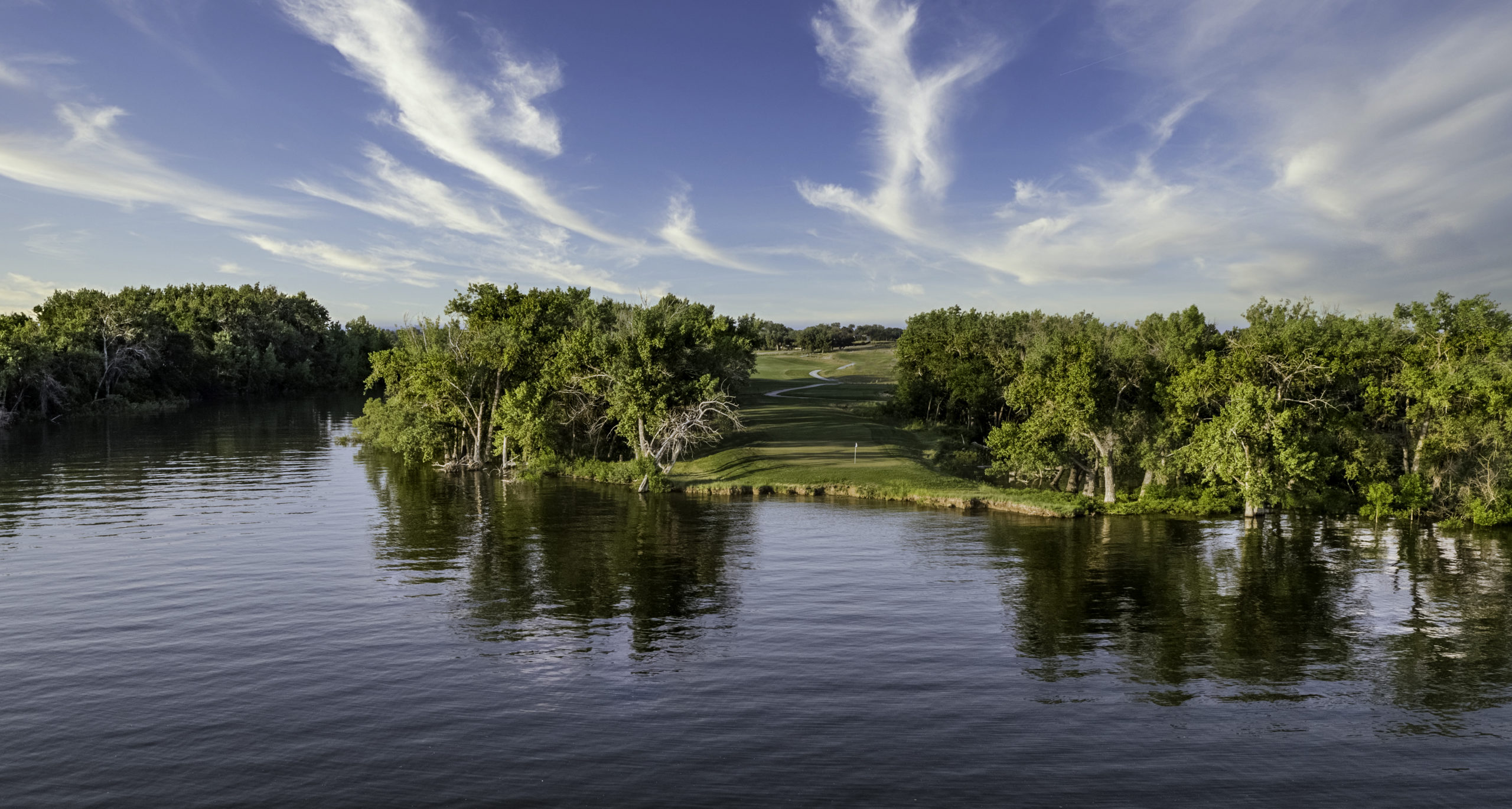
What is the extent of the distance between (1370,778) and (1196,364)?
136ft

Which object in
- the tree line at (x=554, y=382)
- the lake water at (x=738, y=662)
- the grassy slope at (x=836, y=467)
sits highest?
the tree line at (x=554, y=382)

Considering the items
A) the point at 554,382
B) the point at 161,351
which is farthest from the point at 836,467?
the point at 161,351

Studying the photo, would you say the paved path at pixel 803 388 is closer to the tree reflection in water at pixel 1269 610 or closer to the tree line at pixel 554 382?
the tree line at pixel 554 382

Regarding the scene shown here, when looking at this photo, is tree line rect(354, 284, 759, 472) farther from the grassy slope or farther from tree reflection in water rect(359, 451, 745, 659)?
tree reflection in water rect(359, 451, 745, 659)

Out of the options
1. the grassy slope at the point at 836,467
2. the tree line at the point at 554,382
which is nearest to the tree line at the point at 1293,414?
the grassy slope at the point at 836,467

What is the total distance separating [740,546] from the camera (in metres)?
48.7

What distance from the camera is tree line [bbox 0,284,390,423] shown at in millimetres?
112438

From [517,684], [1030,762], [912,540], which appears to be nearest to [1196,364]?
[912,540]

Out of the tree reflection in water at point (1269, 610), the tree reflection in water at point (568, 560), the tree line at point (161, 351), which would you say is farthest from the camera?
the tree line at point (161, 351)

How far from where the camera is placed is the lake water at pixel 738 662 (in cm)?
2145

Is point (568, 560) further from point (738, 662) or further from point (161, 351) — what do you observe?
point (161, 351)

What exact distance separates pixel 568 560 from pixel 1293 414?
48.1 metres

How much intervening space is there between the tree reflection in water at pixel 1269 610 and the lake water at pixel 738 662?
0.69 feet

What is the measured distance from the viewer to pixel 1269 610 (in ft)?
122
